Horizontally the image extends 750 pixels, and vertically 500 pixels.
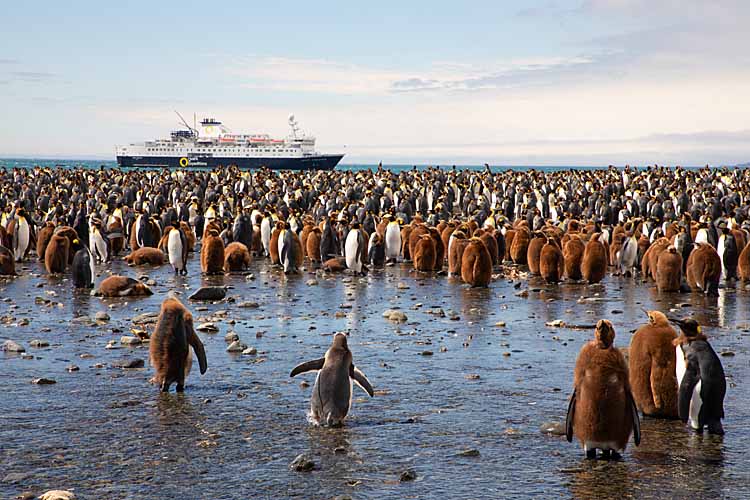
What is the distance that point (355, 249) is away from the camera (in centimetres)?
1827

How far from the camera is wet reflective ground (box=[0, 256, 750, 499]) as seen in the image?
234 inches

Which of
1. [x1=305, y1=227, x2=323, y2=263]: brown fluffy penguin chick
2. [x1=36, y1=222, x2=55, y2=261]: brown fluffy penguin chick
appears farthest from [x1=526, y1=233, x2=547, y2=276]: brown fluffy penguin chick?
[x1=36, y1=222, x2=55, y2=261]: brown fluffy penguin chick

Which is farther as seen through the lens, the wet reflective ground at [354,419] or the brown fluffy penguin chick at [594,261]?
the brown fluffy penguin chick at [594,261]

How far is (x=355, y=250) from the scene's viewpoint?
60.0 ft

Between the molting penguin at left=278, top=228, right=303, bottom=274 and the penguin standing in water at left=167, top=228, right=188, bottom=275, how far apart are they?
2.08 metres

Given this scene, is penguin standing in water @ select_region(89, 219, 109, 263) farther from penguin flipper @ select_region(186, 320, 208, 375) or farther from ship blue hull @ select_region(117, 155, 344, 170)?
ship blue hull @ select_region(117, 155, 344, 170)

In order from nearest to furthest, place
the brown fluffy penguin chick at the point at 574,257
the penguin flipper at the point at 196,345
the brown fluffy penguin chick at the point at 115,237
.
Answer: the penguin flipper at the point at 196,345 < the brown fluffy penguin chick at the point at 574,257 < the brown fluffy penguin chick at the point at 115,237

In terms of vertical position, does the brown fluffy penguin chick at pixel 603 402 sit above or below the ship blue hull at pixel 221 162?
below

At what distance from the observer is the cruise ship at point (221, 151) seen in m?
97.2

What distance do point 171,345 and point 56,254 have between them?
10.7 meters

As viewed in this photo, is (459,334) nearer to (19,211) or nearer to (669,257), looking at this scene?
(669,257)

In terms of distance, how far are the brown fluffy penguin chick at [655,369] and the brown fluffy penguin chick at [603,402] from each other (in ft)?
3.47

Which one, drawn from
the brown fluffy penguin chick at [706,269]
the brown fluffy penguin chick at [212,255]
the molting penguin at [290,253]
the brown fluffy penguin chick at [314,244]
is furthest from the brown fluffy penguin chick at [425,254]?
the brown fluffy penguin chick at [706,269]

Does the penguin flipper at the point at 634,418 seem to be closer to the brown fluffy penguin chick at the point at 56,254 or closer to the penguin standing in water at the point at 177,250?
the penguin standing in water at the point at 177,250
